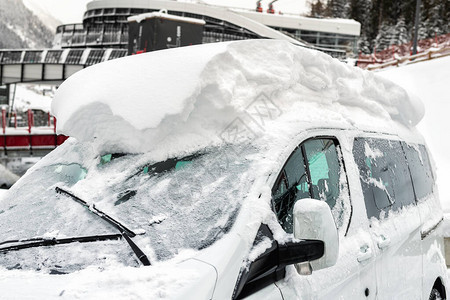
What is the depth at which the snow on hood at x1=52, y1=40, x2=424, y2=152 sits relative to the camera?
245cm

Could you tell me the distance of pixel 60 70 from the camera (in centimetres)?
3619

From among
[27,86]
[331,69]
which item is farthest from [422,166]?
[27,86]

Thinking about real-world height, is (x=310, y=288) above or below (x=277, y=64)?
below

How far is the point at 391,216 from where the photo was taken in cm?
326

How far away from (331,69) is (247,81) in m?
A: 0.77

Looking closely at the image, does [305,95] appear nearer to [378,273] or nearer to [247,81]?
[247,81]

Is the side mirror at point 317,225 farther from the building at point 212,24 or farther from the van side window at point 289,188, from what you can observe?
the building at point 212,24

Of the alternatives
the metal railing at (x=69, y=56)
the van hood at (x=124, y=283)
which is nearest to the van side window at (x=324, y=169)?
the van hood at (x=124, y=283)

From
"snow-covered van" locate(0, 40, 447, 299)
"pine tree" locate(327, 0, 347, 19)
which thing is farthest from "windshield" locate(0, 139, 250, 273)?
"pine tree" locate(327, 0, 347, 19)

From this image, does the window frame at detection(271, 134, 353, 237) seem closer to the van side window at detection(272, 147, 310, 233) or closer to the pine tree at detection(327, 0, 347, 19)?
the van side window at detection(272, 147, 310, 233)

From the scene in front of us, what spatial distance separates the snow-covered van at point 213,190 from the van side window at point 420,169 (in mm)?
625

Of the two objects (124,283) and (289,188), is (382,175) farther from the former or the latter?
(124,283)

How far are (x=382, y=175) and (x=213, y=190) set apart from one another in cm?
152

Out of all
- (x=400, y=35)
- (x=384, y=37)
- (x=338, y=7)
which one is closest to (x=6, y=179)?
(x=400, y=35)
